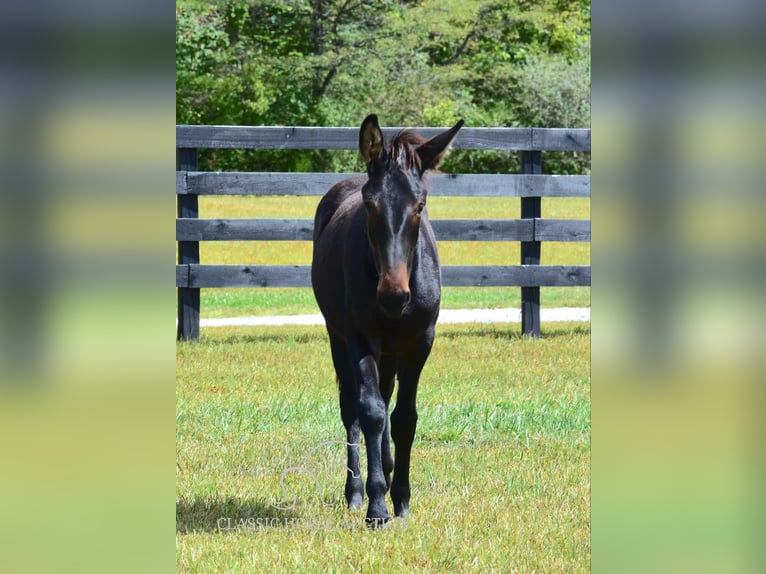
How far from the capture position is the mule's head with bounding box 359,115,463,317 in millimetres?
4484

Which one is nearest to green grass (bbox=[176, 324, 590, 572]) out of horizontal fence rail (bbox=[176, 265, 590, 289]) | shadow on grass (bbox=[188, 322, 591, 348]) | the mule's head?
shadow on grass (bbox=[188, 322, 591, 348])

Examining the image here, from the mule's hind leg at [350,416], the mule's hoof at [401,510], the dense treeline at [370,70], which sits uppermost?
the dense treeline at [370,70]

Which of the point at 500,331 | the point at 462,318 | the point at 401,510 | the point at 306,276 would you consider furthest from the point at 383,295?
the point at 462,318

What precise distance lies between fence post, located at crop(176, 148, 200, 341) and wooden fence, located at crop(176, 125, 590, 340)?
0.01 metres

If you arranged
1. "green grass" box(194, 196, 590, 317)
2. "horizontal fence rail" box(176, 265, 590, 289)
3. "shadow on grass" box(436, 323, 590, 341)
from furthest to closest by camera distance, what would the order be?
"green grass" box(194, 196, 590, 317) < "shadow on grass" box(436, 323, 590, 341) < "horizontal fence rail" box(176, 265, 590, 289)

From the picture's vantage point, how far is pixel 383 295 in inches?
176

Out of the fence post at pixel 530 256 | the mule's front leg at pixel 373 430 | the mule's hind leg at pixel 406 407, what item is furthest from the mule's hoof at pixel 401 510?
the fence post at pixel 530 256

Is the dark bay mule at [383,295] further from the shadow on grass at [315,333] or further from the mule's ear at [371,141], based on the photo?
the shadow on grass at [315,333]

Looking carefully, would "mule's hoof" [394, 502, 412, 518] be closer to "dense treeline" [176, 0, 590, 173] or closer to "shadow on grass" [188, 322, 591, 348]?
"shadow on grass" [188, 322, 591, 348]

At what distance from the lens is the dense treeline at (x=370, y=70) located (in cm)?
2811

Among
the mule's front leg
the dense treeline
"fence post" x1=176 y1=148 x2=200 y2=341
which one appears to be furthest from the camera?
the dense treeline

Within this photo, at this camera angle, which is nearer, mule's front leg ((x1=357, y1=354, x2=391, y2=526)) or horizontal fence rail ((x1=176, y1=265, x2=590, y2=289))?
mule's front leg ((x1=357, y1=354, x2=391, y2=526))

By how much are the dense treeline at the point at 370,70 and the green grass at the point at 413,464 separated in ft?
57.0
